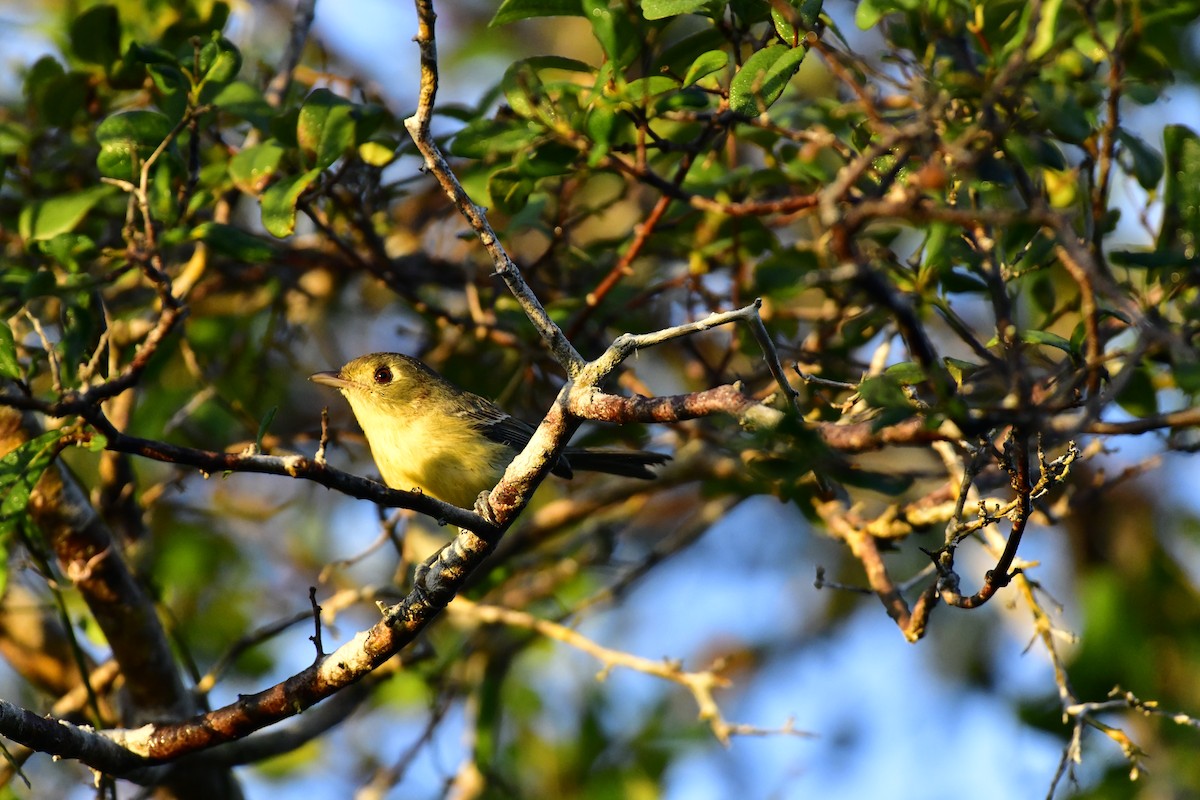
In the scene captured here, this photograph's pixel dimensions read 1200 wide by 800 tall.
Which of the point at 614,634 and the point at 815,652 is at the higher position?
the point at 614,634

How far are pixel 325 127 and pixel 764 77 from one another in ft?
5.27

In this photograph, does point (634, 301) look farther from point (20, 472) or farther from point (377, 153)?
point (20, 472)

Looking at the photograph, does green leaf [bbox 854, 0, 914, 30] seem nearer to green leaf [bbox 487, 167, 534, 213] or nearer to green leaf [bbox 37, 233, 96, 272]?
→ green leaf [bbox 487, 167, 534, 213]

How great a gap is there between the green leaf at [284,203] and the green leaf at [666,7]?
1.33m

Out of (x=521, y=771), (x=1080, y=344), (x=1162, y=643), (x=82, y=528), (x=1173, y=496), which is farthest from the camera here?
(x=1173, y=496)

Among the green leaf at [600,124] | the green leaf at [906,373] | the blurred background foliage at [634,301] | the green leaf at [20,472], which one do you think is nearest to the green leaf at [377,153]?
the blurred background foliage at [634,301]

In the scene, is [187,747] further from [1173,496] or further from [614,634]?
[1173,496]

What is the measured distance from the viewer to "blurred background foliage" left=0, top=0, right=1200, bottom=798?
3.09 m

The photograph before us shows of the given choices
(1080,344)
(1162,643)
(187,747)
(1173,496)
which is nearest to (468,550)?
(187,747)

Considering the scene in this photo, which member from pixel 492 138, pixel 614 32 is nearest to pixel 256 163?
pixel 492 138

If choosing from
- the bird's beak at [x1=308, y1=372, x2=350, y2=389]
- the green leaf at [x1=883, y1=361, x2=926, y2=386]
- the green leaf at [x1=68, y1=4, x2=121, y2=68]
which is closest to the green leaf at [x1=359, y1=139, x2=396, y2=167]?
the green leaf at [x1=68, y1=4, x2=121, y2=68]

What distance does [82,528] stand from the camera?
14.5 ft

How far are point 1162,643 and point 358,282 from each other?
5.11m

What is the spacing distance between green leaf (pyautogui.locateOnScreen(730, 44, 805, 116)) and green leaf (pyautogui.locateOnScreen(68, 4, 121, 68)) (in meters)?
2.60
